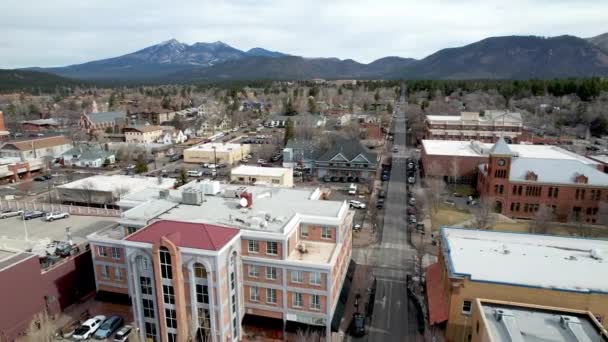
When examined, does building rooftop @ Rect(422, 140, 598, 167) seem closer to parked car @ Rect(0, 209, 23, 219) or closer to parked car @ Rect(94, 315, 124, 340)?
parked car @ Rect(94, 315, 124, 340)

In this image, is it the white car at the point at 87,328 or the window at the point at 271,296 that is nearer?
the white car at the point at 87,328

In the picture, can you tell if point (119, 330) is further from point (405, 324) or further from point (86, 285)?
point (405, 324)

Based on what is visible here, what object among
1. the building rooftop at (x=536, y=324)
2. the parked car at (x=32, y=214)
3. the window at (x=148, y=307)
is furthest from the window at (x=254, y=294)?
the parked car at (x=32, y=214)

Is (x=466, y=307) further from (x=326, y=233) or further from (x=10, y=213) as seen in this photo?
(x=10, y=213)

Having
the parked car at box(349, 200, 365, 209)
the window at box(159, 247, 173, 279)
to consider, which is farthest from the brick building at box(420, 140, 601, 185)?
the window at box(159, 247, 173, 279)

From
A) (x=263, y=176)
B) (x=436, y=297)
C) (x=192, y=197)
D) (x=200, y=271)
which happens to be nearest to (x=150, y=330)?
(x=200, y=271)

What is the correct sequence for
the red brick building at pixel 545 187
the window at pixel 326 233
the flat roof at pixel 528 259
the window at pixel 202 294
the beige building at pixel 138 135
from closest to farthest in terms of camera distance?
1. the flat roof at pixel 528 259
2. the window at pixel 202 294
3. the window at pixel 326 233
4. the red brick building at pixel 545 187
5. the beige building at pixel 138 135

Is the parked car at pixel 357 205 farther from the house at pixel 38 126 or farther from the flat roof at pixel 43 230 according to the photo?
the house at pixel 38 126
